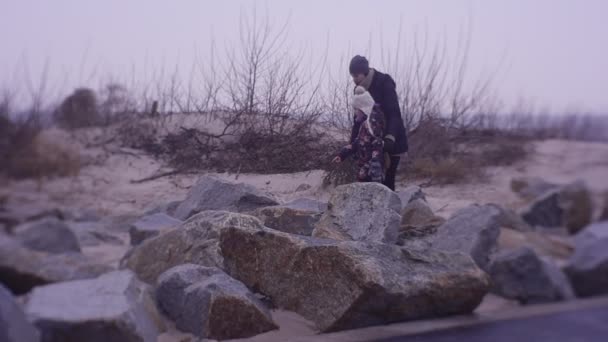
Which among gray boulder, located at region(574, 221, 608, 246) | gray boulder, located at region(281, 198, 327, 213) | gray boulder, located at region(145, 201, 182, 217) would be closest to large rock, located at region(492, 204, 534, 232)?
gray boulder, located at region(281, 198, 327, 213)

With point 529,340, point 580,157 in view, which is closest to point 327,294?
point 529,340

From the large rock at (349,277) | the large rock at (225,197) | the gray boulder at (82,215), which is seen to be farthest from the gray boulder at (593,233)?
the gray boulder at (82,215)

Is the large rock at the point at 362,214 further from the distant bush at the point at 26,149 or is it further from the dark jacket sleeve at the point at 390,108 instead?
the distant bush at the point at 26,149

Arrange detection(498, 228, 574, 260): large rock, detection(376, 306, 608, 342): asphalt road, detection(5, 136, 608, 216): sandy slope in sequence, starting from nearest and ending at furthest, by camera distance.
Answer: detection(5, 136, 608, 216): sandy slope < detection(376, 306, 608, 342): asphalt road < detection(498, 228, 574, 260): large rock

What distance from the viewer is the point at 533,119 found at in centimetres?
409

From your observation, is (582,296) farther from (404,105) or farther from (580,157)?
(404,105)

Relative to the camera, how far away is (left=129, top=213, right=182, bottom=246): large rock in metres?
5.46

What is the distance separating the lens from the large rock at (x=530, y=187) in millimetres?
3720

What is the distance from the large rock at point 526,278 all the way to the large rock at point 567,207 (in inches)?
13.3

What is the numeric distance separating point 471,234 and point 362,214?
1.17 metres

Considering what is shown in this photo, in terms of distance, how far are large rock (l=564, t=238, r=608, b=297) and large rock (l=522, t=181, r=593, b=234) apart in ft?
0.33

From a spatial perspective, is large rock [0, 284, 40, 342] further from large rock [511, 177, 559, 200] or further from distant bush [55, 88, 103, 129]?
large rock [511, 177, 559, 200]

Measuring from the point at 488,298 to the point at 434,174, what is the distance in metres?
1.08

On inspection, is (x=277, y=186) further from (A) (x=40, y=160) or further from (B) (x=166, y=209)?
(A) (x=40, y=160)
